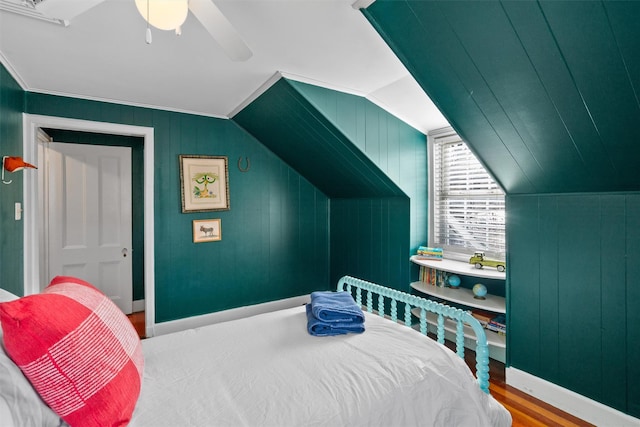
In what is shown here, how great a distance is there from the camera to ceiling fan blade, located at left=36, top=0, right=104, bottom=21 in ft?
3.73

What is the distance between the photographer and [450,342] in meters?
3.14

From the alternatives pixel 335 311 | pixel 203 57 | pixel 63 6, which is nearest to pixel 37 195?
pixel 203 57

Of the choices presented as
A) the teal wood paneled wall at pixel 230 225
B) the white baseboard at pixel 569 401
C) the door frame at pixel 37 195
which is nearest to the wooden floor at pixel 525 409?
the white baseboard at pixel 569 401

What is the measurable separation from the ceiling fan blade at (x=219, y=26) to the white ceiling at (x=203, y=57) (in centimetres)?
45

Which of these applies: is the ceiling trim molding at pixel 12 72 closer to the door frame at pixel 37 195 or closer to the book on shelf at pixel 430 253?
the door frame at pixel 37 195

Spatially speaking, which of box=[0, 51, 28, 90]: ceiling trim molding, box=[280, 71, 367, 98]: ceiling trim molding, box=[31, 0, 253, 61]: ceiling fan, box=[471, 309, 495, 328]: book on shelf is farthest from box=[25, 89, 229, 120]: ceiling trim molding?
box=[471, 309, 495, 328]: book on shelf

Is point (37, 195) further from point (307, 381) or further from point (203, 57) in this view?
point (307, 381)

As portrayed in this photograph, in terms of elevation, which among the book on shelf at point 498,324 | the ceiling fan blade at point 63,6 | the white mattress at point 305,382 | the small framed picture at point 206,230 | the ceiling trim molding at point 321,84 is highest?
the ceiling trim molding at point 321,84

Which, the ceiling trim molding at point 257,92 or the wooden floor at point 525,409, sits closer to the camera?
the wooden floor at point 525,409

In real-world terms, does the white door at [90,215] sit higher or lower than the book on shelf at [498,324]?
higher

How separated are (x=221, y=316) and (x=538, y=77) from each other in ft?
11.3

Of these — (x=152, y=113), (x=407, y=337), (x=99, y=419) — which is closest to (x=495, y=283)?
(x=407, y=337)

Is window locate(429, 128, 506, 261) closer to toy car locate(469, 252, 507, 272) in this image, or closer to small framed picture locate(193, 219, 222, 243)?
toy car locate(469, 252, 507, 272)

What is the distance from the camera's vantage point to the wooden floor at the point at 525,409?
79.3 inches
